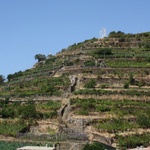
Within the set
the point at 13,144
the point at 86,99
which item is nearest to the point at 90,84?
the point at 86,99

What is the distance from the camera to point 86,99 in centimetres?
5094

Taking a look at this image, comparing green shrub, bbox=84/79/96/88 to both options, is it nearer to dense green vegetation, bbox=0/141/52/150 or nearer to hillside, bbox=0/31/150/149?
hillside, bbox=0/31/150/149

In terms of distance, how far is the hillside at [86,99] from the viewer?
44.4m

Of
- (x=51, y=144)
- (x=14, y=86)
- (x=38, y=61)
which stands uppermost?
(x=38, y=61)

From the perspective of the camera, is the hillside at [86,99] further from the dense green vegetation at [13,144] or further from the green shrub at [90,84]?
the dense green vegetation at [13,144]

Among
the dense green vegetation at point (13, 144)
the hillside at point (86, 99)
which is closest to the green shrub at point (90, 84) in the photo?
the hillside at point (86, 99)

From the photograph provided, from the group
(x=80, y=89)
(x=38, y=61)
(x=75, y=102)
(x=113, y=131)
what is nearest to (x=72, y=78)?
(x=80, y=89)

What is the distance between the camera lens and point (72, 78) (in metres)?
59.9

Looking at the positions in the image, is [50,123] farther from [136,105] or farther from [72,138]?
[136,105]

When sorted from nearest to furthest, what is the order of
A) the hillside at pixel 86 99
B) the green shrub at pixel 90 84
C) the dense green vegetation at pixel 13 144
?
1. the dense green vegetation at pixel 13 144
2. the hillside at pixel 86 99
3. the green shrub at pixel 90 84

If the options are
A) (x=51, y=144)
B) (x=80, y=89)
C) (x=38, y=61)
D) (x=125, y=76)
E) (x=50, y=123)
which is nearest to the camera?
(x=51, y=144)

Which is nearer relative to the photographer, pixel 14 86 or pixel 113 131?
pixel 113 131

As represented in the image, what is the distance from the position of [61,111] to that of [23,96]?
8913mm

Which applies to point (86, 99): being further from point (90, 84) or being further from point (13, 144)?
point (13, 144)
